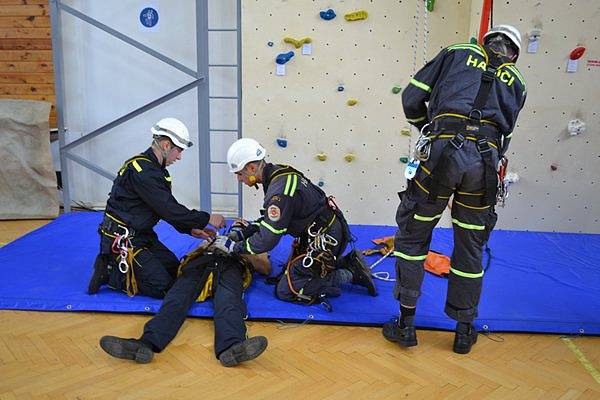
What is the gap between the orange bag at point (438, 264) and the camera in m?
3.43

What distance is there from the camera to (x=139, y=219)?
2.97 meters

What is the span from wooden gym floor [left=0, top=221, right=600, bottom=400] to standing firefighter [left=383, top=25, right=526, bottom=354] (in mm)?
177

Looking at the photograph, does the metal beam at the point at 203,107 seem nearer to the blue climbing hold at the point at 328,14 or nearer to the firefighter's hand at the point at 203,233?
the blue climbing hold at the point at 328,14

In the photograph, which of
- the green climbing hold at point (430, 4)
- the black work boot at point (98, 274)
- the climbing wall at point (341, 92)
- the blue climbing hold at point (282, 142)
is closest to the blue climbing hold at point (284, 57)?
the climbing wall at point (341, 92)

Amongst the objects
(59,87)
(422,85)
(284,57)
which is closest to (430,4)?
(284,57)

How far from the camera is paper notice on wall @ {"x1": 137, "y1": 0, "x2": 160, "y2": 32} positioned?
5.08 metres

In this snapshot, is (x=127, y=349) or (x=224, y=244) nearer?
(x=127, y=349)

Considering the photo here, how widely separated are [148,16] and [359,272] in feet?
12.6

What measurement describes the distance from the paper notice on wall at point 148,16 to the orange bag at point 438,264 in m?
3.86

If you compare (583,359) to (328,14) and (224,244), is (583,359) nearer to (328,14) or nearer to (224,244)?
(224,244)

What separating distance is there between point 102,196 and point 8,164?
1.09 metres

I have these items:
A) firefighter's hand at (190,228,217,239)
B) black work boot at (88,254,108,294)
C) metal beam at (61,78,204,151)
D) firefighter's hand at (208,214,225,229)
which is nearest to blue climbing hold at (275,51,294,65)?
metal beam at (61,78,204,151)

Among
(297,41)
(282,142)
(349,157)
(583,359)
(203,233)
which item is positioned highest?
(297,41)

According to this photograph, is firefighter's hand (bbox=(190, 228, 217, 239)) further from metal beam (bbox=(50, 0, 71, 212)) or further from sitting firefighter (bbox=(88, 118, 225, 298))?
metal beam (bbox=(50, 0, 71, 212))
